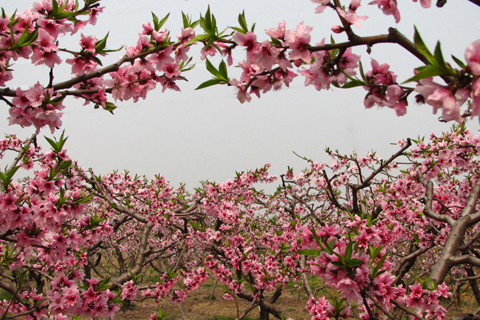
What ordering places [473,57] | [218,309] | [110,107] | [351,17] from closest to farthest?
[473,57] < [351,17] < [110,107] < [218,309]

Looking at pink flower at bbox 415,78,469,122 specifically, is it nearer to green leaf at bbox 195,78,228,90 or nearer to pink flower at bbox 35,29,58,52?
green leaf at bbox 195,78,228,90

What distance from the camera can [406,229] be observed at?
5.05 meters

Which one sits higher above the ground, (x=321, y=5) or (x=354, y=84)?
(x=321, y=5)

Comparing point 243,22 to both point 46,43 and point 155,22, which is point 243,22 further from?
point 46,43

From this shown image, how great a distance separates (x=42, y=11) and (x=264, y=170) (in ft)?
20.5

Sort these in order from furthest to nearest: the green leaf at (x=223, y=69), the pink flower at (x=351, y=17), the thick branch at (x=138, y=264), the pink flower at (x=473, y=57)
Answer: the thick branch at (x=138, y=264), the green leaf at (x=223, y=69), the pink flower at (x=351, y=17), the pink flower at (x=473, y=57)

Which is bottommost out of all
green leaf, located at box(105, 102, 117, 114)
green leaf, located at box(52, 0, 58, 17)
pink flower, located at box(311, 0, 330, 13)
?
green leaf, located at box(105, 102, 117, 114)

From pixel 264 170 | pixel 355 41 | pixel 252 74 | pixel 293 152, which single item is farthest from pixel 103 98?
pixel 264 170

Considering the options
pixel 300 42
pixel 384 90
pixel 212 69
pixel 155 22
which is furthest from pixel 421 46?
pixel 155 22

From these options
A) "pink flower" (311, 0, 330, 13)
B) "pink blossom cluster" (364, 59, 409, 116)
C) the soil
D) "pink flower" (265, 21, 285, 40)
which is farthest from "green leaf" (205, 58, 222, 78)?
the soil

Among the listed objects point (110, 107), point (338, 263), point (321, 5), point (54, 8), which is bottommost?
point (338, 263)

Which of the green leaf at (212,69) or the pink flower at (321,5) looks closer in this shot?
the pink flower at (321,5)

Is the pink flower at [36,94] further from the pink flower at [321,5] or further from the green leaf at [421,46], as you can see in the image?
the green leaf at [421,46]

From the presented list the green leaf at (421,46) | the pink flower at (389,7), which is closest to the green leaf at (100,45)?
the pink flower at (389,7)
